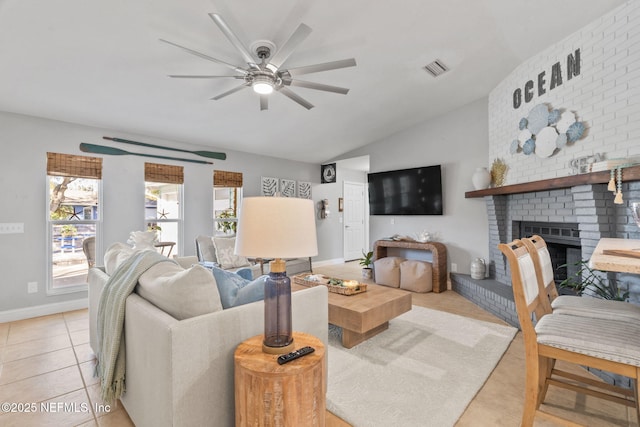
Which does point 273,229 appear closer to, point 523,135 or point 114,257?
point 114,257

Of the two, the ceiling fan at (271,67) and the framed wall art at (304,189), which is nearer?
the ceiling fan at (271,67)

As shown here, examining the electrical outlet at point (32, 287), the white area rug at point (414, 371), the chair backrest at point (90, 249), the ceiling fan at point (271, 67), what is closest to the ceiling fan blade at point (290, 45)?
the ceiling fan at point (271, 67)

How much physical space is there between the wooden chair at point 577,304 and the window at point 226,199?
173 inches

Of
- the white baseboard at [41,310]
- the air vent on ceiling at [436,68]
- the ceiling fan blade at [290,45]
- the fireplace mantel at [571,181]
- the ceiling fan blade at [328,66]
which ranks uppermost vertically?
the air vent on ceiling at [436,68]

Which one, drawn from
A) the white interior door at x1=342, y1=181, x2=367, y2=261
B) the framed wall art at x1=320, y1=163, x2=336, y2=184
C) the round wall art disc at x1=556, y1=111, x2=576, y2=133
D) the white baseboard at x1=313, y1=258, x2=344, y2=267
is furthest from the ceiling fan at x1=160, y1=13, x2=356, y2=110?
the white interior door at x1=342, y1=181, x2=367, y2=261

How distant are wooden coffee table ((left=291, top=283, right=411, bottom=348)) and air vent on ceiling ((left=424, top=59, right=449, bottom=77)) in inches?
97.2

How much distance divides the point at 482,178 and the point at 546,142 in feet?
3.38

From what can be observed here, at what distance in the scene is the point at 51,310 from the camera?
11.8 feet

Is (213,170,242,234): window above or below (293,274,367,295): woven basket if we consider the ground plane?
above

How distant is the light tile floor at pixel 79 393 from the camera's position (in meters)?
1.72

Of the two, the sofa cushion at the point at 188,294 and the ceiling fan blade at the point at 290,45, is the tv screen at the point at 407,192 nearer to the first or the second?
the ceiling fan blade at the point at 290,45

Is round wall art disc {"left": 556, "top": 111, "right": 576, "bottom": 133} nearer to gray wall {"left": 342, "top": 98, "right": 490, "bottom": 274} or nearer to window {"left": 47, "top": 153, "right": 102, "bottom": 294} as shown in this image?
gray wall {"left": 342, "top": 98, "right": 490, "bottom": 274}

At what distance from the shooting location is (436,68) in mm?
3398

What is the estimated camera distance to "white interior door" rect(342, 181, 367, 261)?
24.1 feet
